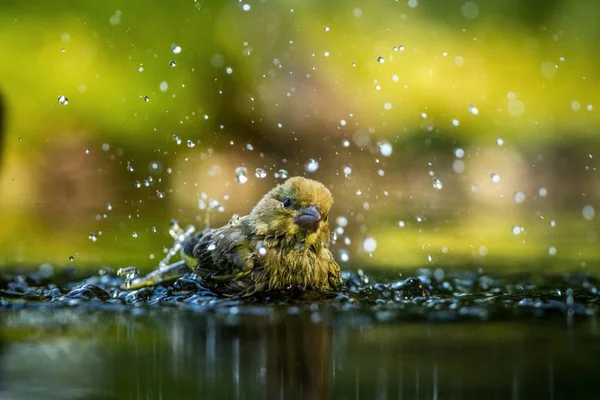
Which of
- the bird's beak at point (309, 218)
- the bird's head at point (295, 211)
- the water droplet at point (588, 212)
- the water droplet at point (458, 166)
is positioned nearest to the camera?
the bird's beak at point (309, 218)

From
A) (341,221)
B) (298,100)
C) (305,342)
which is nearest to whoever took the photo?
(305,342)

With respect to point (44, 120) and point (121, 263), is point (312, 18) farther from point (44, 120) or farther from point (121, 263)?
point (121, 263)

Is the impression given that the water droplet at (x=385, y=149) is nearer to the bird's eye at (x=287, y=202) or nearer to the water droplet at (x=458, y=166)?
the water droplet at (x=458, y=166)

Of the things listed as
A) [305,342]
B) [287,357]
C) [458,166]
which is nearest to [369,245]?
[305,342]

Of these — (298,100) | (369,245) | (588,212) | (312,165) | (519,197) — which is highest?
(298,100)

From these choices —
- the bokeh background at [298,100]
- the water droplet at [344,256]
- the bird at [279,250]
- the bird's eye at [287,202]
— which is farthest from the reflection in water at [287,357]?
the bokeh background at [298,100]

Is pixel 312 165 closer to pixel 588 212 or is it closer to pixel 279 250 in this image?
pixel 588 212
